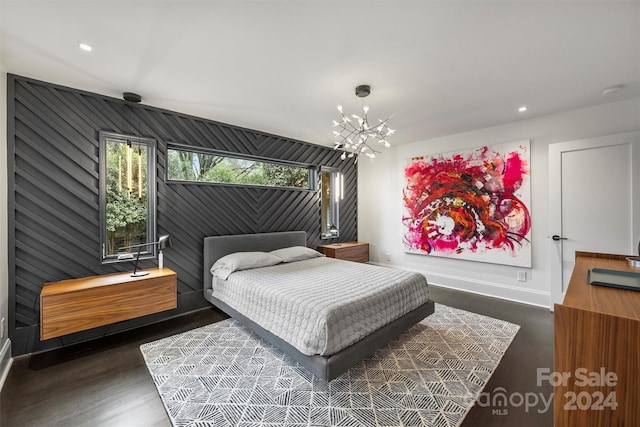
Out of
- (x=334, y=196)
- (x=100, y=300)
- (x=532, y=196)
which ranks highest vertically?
(x=334, y=196)

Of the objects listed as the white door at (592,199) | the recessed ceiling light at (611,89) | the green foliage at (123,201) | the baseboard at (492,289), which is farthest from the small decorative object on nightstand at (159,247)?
the recessed ceiling light at (611,89)

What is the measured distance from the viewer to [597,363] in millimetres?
1066

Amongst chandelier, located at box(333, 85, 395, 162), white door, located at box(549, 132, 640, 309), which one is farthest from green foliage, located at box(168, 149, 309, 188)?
white door, located at box(549, 132, 640, 309)

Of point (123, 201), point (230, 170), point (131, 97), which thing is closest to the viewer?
point (131, 97)

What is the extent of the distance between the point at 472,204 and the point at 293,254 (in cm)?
304

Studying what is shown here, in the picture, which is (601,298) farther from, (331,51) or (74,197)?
(74,197)

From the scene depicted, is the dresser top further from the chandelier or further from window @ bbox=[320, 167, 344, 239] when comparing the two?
window @ bbox=[320, 167, 344, 239]

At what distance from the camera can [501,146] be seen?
4.07 metres

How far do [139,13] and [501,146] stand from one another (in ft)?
15.2

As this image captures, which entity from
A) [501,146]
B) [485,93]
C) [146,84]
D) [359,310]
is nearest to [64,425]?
[359,310]

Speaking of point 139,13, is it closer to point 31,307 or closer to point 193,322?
point 31,307

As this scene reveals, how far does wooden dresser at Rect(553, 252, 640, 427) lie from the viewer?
101 centimetres

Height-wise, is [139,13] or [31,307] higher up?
[139,13]

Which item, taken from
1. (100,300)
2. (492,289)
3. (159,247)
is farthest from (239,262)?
(492,289)
